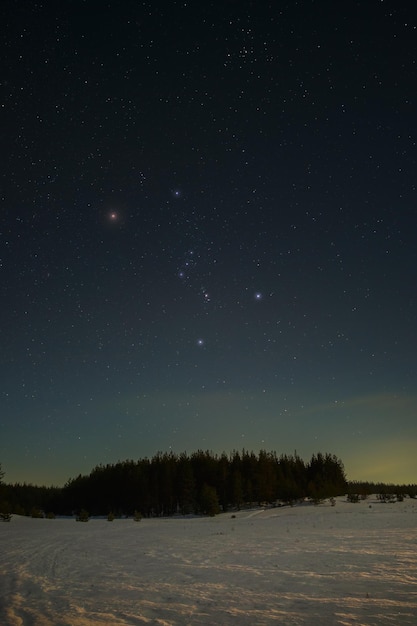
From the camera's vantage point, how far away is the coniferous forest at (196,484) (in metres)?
70.7

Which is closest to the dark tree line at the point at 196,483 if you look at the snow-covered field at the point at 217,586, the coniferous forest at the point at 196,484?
the coniferous forest at the point at 196,484

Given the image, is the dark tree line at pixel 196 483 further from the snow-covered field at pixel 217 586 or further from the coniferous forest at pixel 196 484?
the snow-covered field at pixel 217 586

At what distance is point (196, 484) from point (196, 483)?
1.05 ft

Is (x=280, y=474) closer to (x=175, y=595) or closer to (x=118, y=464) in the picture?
(x=118, y=464)

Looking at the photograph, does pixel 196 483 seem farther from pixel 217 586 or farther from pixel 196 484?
pixel 217 586

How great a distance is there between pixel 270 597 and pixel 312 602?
0.96m

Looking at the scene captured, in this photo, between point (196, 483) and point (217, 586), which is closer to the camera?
point (217, 586)

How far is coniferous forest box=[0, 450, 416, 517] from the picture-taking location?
70688mm

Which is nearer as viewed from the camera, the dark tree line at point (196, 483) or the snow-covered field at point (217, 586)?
the snow-covered field at point (217, 586)

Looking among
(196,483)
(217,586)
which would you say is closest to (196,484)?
(196,483)

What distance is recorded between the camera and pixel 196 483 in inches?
3174

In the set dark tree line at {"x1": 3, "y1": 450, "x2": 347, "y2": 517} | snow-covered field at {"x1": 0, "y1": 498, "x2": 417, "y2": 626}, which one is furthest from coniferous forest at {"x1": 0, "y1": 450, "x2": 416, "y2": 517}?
snow-covered field at {"x1": 0, "y1": 498, "x2": 417, "y2": 626}

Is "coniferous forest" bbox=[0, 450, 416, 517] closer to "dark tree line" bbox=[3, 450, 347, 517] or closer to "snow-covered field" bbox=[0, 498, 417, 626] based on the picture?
"dark tree line" bbox=[3, 450, 347, 517]

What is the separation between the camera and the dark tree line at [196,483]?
233 ft
